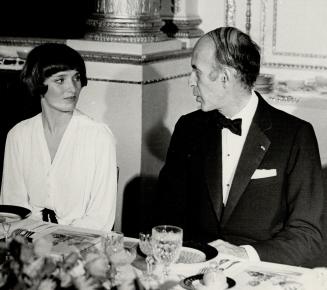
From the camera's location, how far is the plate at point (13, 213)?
275 centimetres

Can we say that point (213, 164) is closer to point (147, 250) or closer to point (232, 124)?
point (232, 124)

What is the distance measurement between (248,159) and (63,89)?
986mm

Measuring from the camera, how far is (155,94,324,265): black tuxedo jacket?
2.67m

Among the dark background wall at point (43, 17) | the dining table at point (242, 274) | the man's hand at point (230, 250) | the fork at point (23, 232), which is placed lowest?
the man's hand at point (230, 250)

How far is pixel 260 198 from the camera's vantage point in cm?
278

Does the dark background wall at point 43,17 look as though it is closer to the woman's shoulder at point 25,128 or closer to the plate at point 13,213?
the woman's shoulder at point 25,128

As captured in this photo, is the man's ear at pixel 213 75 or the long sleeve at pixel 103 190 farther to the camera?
the long sleeve at pixel 103 190

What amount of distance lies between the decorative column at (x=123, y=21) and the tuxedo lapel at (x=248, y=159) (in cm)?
160

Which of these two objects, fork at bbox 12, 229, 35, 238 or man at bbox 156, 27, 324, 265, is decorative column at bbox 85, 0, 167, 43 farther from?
fork at bbox 12, 229, 35, 238

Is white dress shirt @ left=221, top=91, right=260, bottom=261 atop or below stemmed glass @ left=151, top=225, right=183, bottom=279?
atop

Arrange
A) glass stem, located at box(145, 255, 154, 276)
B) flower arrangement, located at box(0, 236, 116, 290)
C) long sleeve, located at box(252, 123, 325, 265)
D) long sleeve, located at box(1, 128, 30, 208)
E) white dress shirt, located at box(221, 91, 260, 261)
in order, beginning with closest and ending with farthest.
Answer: flower arrangement, located at box(0, 236, 116, 290) < glass stem, located at box(145, 255, 154, 276) < long sleeve, located at box(252, 123, 325, 265) < white dress shirt, located at box(221, 91, 260, 261) < long sleeve, located at box(1, 128, 30, 208)

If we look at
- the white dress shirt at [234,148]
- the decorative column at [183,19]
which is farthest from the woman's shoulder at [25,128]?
the decorative column at [183,19]

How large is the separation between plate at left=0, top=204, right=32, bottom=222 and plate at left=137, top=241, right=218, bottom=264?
23.9 inches

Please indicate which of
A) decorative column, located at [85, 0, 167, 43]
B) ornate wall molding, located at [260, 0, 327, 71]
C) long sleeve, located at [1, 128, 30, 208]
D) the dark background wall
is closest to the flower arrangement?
long sleeve, located at [1, 128, 30, 208]
